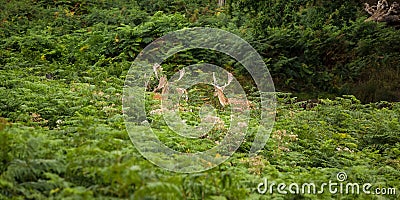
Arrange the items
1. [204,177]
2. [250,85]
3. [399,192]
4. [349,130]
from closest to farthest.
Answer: [204,177], [399,192], [349,130], [250,85]

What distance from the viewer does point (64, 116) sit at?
681cm

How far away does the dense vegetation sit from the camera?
164 inches

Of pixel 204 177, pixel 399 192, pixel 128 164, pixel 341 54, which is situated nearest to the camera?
pixel 128 164

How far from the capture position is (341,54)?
47.3 ft

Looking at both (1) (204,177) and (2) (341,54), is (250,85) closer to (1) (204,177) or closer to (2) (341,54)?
(2) (341,54)

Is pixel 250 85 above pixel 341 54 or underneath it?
underneath

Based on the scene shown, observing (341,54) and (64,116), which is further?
(341,54)

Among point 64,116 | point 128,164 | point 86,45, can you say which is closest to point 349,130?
point 64,116

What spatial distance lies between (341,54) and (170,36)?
5069 mm

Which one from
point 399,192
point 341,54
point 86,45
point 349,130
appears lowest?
point 399,192

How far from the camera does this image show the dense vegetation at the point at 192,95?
4.17 metres

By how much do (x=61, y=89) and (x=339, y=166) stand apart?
4889 millimetres

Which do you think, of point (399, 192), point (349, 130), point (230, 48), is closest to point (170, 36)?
point (230, 48)

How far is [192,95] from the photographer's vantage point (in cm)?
965
